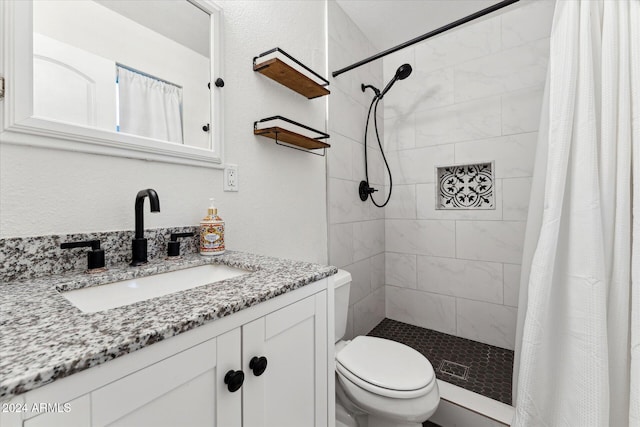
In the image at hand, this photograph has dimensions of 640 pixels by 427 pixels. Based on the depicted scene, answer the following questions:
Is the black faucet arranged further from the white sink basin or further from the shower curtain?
the shower curtain

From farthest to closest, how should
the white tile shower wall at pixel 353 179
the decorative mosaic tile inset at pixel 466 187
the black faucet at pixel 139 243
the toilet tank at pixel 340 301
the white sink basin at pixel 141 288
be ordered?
the decorative mosaic tile inset at pixel 466 187, the white tile shower wall at pixel 353 179, the toilet tank at pixel 340 301, the black faucet at pixel 139 243, the white sink basin at pixel 141 288

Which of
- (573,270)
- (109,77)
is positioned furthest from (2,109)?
(573,270)

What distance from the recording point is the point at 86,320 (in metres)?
0.42

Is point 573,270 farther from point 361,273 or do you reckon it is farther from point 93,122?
point 93,122

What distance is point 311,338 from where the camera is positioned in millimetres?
718

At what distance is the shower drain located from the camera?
1.53 metres

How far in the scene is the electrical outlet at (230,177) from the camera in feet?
3.65

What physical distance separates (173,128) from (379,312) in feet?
6.32

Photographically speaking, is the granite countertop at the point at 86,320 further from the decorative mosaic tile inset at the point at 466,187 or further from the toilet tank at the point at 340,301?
the decorative mosaic tile inset at the point at 466,187

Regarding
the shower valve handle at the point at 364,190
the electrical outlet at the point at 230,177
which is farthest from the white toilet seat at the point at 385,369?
the shower valve handle at the point at 364,190

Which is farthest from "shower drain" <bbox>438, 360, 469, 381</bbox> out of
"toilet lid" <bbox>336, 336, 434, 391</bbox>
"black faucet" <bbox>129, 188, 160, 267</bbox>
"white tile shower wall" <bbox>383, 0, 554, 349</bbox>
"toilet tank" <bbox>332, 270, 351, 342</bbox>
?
"black faucet" <bbox>129, 188, 160, 267</bbox>

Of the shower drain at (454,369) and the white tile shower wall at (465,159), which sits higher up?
the white tile shower wall at (465,159)

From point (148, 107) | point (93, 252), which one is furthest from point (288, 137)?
point (93, 252)

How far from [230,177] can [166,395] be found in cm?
83
